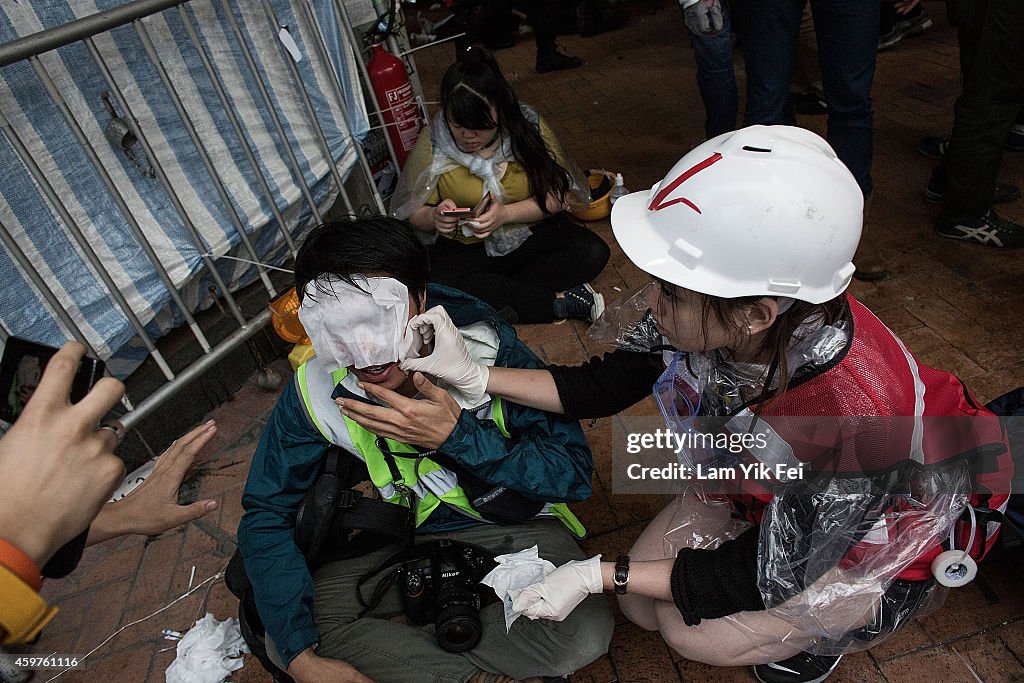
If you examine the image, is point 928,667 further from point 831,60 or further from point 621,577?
point 831,60

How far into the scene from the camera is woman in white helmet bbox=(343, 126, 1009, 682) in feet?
4.36

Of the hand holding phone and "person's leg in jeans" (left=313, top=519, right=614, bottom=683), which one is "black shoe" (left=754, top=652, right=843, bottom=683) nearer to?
"person's leg in jeans" (left=313, top=519, right=614, bottom=683)

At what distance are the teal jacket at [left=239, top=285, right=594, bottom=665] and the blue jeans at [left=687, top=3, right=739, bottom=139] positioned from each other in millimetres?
2406

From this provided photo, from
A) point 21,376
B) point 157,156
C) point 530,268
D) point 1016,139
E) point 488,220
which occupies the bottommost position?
point 1016,139

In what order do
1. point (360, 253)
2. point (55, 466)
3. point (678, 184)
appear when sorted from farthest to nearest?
point (360, 253)
point (678, 184)
point (55, 466)

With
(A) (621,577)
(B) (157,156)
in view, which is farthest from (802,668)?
(B) (157,156)

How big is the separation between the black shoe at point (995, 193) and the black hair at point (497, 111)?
82.3 inches

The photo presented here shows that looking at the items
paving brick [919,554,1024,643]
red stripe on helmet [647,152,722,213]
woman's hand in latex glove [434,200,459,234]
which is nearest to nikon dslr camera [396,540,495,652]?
red stripe on helmet [647,152,722,213]

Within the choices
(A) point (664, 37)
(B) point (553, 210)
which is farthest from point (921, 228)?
(A) point (664, 37)

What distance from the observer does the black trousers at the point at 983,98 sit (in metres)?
2.88

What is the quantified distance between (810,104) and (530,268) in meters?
2.99

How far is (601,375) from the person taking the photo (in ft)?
6.07

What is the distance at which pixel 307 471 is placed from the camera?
1.80 metres

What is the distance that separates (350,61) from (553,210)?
1.51 meters
